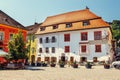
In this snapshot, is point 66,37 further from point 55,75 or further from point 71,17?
point 55,75

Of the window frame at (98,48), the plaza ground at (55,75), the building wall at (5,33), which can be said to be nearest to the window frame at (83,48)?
the window frame at (98,48)

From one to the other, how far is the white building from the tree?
57.9 feet

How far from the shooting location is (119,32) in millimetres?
72188

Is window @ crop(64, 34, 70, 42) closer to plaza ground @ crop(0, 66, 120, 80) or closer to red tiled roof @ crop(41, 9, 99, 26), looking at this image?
red tiled roof @ crop(41, 9, 99, 26)

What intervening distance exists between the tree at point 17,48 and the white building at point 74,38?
17645mm

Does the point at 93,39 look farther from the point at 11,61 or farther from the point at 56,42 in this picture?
the point at 11,61

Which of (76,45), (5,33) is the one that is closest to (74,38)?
(76,45)

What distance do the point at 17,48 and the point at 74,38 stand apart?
19.1 m

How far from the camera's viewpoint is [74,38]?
45.1 meters

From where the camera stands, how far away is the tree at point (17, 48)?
93.7 ft

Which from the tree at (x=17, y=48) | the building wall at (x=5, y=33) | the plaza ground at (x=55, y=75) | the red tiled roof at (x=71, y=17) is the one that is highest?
the red tiled roof at (x=71, y=17)

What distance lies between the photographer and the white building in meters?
41.7

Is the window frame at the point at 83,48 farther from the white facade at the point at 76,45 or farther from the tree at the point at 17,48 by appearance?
the tree at the point at 17,48

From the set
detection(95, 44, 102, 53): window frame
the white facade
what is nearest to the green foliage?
the white facade
